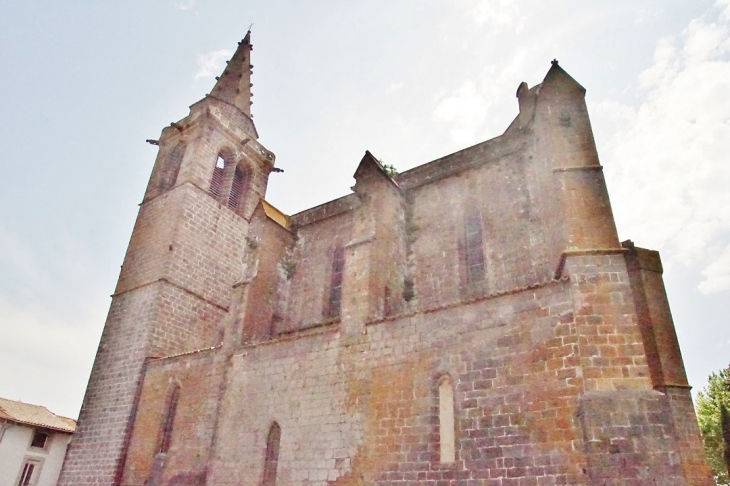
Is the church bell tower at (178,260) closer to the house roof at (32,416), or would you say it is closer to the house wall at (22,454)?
the house wall at (22,454)

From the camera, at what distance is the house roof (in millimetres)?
20234

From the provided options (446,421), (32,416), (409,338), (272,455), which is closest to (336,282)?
(409,338)

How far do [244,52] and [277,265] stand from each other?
12.5 m

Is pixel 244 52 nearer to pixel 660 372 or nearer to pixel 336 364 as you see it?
pixel 336 364

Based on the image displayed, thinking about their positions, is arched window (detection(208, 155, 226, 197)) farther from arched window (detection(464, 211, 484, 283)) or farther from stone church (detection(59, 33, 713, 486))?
arched window (detection(464, 211, 484, 283))

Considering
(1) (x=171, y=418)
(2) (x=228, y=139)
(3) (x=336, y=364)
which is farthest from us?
(2) (x=228, y=139)

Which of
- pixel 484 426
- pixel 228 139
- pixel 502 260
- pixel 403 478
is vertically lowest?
pixel 403 478

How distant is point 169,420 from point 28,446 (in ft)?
40.5

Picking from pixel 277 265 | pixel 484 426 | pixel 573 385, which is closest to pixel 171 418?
pixel 277 265

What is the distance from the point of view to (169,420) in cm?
1260

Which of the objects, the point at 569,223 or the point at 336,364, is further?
the point at 336,364

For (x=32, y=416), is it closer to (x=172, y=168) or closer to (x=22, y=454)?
(x=22, y=454)

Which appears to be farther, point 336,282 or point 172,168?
point 172,168

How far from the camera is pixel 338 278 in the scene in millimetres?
13773
